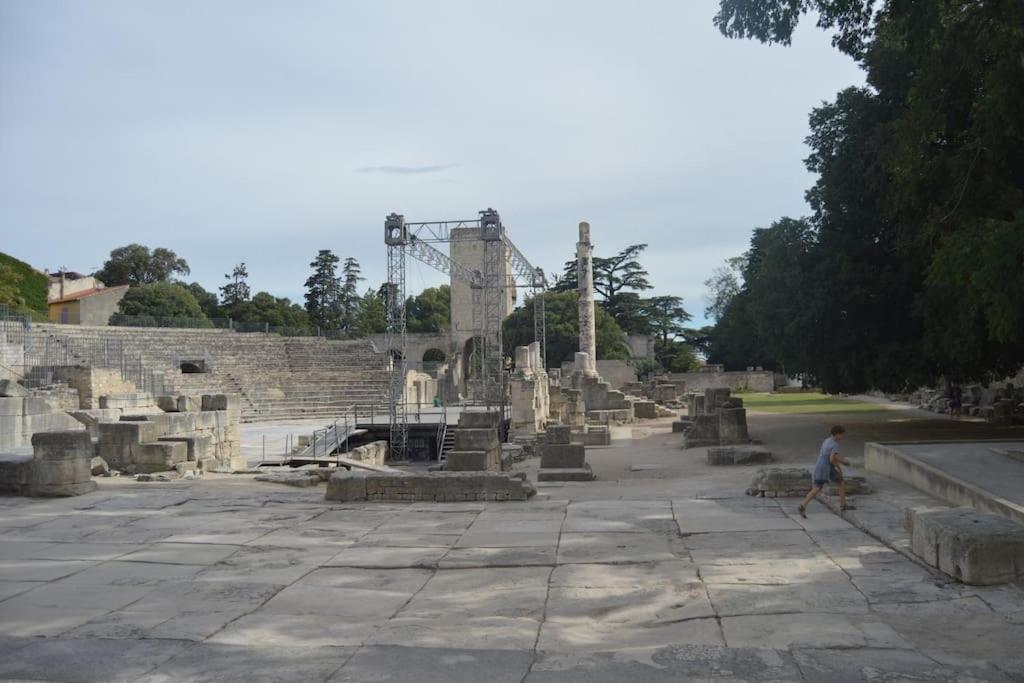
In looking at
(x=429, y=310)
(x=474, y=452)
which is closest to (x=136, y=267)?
(x=429, y=310)

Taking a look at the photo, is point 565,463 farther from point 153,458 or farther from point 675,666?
point 675,666

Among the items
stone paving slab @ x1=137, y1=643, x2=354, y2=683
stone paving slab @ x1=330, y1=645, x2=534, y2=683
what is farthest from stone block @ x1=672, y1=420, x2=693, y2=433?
stone paving slab @ x1=137, y1=643, x2=354, y2=683

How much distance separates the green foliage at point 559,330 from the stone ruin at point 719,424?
123ft

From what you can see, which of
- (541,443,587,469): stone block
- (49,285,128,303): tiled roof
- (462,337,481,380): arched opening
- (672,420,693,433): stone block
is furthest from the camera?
(462,337,481,380): arched opening

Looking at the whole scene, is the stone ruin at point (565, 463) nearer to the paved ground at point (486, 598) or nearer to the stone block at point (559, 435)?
the stone block at point (559, 435)

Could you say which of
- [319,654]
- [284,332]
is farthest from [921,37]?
[284,332]

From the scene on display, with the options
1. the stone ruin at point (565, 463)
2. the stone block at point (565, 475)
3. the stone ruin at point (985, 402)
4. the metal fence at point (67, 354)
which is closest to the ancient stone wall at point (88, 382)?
the metal fence at point (67, 354)

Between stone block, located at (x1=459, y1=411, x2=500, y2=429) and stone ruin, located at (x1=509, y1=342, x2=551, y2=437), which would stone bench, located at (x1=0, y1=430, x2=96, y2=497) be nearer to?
stone block, located at (x1=459, y1=411, x2=500, y2=429)

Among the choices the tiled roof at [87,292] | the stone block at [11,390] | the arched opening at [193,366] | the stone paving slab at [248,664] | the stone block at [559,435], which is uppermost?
the tiled roof at [87,292]

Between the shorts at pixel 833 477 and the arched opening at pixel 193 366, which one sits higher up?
the arched opening at pixel 193 366

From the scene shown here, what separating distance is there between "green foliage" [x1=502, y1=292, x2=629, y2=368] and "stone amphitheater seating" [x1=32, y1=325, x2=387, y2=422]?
1521cm

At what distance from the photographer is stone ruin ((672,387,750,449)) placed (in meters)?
21.8

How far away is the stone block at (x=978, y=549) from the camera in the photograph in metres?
5.96

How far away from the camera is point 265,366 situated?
147 feet
